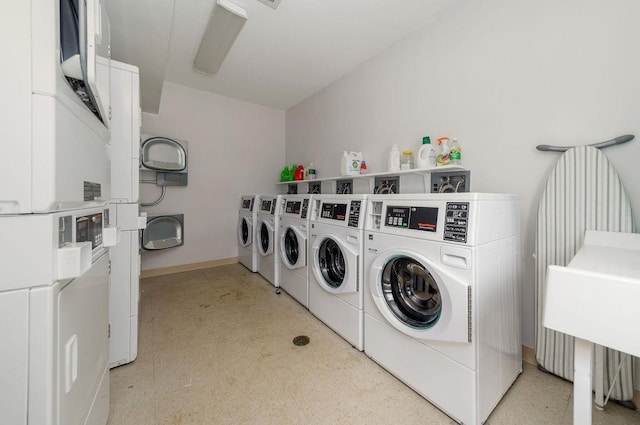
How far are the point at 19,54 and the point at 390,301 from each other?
169 cm

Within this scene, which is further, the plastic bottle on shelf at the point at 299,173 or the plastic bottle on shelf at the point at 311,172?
→ the plastic bottle on shelf at the point at 299,173

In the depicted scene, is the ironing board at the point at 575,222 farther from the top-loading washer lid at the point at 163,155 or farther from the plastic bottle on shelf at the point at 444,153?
the top-loading washer lid at the point at 163,155

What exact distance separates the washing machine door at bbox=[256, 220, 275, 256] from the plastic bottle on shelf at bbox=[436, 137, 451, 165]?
74.5 inches

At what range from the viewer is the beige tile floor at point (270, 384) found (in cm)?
123

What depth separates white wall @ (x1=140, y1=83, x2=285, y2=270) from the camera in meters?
3.39

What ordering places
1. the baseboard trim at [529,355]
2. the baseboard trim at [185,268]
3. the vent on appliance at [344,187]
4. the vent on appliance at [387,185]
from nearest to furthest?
1. the baseboard trim at [529,355]
2. the vent on appliance at [387,185]
3. the vent on appliance at [344,187]
4. the baseboard trim at [185,268]

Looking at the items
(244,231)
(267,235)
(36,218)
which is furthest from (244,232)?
(36,218)

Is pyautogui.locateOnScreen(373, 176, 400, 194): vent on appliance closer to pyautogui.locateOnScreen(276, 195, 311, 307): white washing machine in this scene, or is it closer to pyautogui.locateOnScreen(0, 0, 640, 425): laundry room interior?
pyautogui.locateOnScreen(0, 0, 640, 425): laundry room interior

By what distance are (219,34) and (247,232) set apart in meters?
2.36

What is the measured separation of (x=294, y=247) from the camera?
8.39ft

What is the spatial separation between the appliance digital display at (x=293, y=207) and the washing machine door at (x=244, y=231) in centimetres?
98

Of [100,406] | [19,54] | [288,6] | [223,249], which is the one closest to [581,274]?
[19,54]

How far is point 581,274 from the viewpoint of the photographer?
0.60 metres

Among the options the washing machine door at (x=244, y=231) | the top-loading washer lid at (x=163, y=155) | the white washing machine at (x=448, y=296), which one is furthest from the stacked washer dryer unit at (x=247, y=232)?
the white washing machine at (x=448, y=296)
